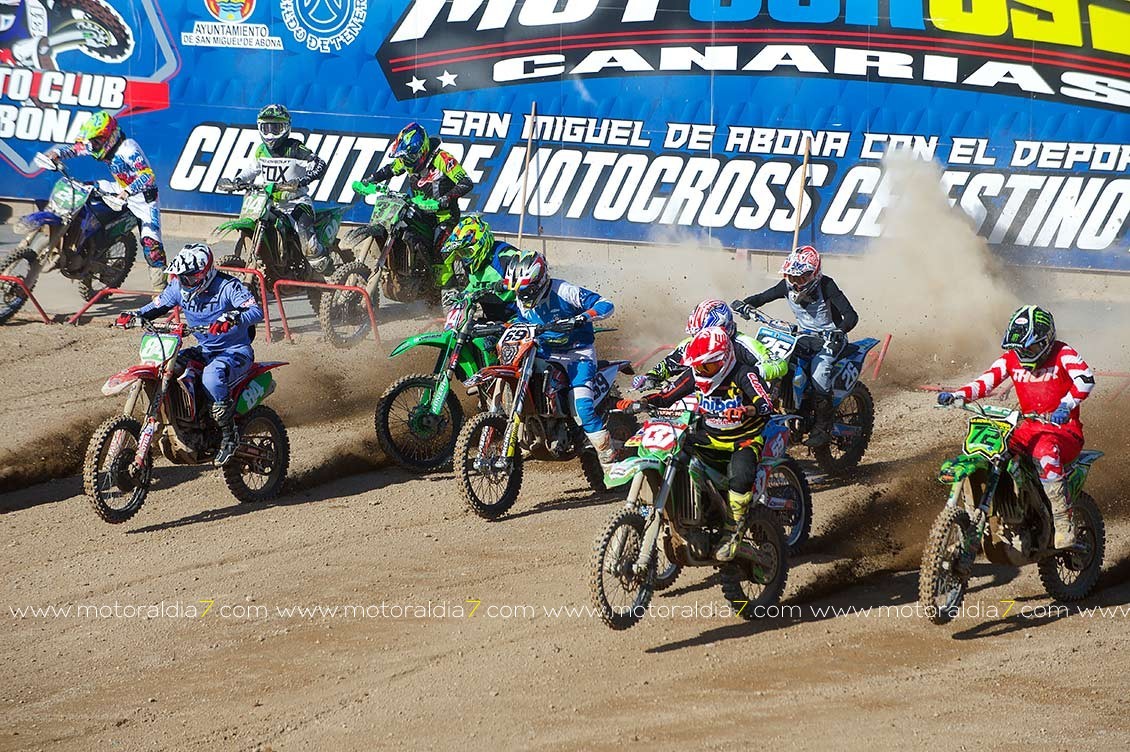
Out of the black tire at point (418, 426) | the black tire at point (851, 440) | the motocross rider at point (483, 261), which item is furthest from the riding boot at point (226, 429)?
the black tire at point (851, 440)

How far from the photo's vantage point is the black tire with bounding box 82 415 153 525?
9703 mm

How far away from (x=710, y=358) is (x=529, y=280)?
2728 millimetres

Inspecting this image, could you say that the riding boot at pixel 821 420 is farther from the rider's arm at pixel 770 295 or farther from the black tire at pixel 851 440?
the rider's arm at pixel 770 295

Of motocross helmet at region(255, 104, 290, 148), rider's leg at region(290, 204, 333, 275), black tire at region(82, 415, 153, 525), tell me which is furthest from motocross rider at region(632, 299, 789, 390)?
motocross helmet at region(255, 104, 290, 148)

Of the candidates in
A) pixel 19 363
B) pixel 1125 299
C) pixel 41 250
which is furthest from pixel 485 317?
pixel 1125 299

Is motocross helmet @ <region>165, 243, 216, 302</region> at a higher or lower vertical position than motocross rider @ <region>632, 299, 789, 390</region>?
lower

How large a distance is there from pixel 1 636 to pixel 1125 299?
1461 centimetres

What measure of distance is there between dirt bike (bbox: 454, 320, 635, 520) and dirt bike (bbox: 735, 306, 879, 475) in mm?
1364

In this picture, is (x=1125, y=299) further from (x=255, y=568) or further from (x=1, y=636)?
(x=1, y=636)


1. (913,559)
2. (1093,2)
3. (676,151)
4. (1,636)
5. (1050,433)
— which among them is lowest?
(1,636)

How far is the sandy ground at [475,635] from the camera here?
6941mm

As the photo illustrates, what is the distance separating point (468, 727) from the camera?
689 centimetres

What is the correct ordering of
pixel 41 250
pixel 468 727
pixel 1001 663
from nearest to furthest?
pixel 468 727, pixel 1001 663, pixel 41 250

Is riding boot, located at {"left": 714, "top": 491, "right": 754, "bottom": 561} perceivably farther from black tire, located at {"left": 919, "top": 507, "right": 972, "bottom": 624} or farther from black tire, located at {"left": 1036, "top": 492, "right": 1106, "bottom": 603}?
black tire, located at {"left": 1036, "top": 492, "right": 1106, "bottom": 603}
